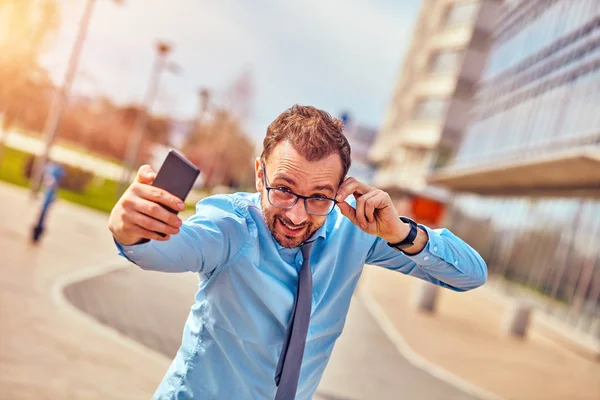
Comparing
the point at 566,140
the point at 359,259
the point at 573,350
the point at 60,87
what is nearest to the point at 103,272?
the point at 359,259

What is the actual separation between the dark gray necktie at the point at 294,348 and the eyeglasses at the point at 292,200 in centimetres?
25

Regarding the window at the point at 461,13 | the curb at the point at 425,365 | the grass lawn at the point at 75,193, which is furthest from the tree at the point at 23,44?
the window at the point at 461,13

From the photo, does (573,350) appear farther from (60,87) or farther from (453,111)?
(453,111)

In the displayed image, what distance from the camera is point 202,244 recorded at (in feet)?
7.53

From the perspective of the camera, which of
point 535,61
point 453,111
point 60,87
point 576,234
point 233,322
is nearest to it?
point 233,322

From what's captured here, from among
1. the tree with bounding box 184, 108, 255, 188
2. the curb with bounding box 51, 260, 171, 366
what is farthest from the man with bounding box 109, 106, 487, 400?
the tree with bounding box 184, 108, 255, 188

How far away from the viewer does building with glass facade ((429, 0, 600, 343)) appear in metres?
22.8

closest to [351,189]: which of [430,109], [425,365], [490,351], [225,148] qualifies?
[425,365]

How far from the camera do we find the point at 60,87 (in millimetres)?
26750

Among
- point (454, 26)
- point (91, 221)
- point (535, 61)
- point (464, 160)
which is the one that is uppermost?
point (454, 26)

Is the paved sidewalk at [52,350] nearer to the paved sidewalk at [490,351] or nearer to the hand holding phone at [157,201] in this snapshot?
the hand holding phone at [157,201]

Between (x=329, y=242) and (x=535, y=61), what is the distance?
3193cm

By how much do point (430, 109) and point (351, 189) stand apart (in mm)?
57700

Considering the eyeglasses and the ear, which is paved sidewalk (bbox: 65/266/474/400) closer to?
the ear
